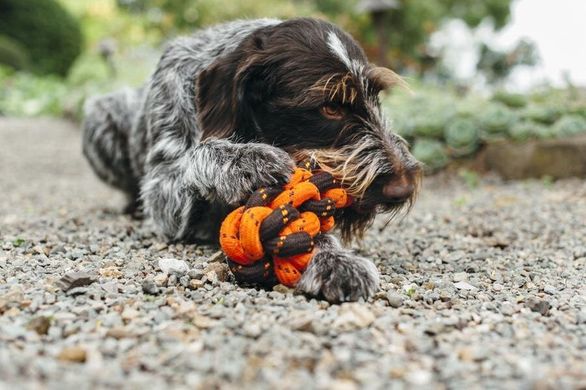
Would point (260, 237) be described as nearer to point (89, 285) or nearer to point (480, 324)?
point (89, 285)

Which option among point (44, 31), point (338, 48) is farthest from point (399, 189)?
point (44, 31)

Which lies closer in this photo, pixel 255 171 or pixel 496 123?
pixel 255 171

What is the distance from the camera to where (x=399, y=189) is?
3.15 meters

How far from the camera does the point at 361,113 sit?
338 cm

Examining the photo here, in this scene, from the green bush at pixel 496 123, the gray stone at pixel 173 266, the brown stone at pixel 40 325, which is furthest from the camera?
the green bush at pixel 496 123

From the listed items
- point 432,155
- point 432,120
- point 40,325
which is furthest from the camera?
point 432,120

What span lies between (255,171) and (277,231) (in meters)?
0.40

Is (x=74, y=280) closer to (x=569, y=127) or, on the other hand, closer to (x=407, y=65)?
(x=569, y=127)

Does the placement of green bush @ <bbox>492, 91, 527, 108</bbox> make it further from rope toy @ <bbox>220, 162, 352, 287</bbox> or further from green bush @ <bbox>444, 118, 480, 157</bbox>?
rope toy @ <bbox>220, 162, 352, 287</bbox>

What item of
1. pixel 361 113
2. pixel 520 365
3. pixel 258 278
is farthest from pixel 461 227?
pixel 520 365

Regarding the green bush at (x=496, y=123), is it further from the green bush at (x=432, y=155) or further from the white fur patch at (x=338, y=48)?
the white fur patch at (x=338, y=48)

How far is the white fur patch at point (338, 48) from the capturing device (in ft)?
11.0

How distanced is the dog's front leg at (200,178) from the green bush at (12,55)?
587 inches

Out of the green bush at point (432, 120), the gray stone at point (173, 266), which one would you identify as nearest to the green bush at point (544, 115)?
the green bush at point (432, 120)
